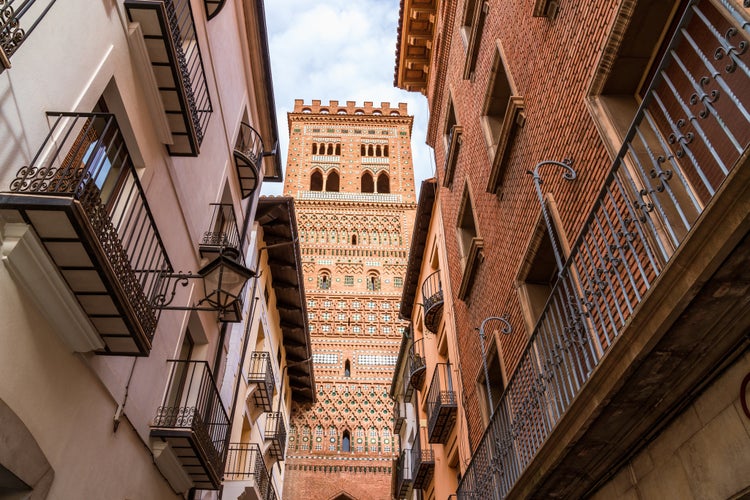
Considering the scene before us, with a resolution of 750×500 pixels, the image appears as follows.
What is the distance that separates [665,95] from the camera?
4.89 metres

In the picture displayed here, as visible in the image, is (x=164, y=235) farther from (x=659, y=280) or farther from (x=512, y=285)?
(x=659, y=280)

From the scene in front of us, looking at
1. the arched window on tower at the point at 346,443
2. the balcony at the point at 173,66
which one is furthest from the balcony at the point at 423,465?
the arched window on tower at the point at 346,443

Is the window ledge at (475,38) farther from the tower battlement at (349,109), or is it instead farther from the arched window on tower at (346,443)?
the tower battlement at (349,109)

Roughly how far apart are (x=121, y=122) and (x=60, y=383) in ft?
9.62

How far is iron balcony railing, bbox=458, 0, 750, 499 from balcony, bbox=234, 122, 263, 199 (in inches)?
265

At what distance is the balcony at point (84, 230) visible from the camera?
423 cm

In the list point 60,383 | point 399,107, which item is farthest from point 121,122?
point 399,107

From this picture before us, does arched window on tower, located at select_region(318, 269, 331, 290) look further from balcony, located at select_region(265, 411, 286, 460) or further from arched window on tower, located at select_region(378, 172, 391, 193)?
balcony, located at select_region(265, 411, 286, 460)

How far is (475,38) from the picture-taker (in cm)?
1063

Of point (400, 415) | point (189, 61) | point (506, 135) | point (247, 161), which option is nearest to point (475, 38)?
point (506, 135)

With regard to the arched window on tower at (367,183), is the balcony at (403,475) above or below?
below

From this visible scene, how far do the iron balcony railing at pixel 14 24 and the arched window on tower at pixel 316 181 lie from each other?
123ft

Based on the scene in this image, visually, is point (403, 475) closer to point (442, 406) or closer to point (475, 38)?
point (442, 406)

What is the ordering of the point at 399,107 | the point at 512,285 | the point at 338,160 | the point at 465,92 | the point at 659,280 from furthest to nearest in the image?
the point at 399,107
the point at 338,160
the point at 465,92
the point at 512,285
the point at 659,280
